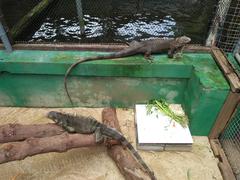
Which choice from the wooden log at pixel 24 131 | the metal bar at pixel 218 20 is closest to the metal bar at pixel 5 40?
the wooden log at pixel 24 131

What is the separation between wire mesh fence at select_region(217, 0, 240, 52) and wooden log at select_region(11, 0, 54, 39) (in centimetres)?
368

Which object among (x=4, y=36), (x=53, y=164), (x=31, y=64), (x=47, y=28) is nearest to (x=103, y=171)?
(x=53, y=164)

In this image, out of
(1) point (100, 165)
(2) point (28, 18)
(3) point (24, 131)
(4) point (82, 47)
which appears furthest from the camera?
(2) point (28, 18)

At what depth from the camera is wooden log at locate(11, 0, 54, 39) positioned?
505 centimetres

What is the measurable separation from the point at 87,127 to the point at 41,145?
0.60m

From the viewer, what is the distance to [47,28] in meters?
6.92

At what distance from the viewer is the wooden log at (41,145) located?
8.91ft

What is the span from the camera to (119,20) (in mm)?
7676

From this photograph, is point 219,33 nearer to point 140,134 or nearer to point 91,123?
point 140,134

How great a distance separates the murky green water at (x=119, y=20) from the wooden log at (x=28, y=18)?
19 cm

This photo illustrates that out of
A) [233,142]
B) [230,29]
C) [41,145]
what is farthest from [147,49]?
[41,145]

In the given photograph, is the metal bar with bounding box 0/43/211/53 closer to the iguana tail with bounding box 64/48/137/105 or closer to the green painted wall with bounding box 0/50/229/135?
the green painted wall with bounding box 0/50/229/135

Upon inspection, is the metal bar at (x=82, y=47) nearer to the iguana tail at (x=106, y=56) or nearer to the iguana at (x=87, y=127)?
the iguana tail at (x=106, y=56)

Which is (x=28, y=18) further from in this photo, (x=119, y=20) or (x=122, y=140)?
(x=122, y=140)
